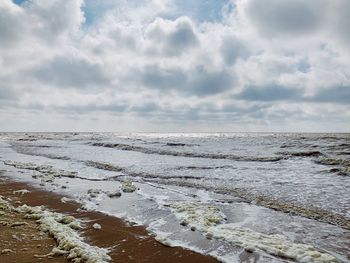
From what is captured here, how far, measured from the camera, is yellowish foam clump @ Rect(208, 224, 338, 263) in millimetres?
5973

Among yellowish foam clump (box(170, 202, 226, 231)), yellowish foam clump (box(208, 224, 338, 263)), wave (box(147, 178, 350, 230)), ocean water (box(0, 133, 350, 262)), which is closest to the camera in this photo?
yellowish foam clump (box(208, 224, 338, 263))

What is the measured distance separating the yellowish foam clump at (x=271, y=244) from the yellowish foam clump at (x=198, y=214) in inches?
17.1

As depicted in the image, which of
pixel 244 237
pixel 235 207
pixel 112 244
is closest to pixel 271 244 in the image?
pixel 244 237

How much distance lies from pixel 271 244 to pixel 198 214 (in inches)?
104

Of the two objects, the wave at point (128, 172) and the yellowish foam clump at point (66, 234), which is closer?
the yellowish foam clump at point (66, 234)

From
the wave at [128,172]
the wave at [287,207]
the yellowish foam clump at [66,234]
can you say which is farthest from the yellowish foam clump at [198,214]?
the wave at [128,172]

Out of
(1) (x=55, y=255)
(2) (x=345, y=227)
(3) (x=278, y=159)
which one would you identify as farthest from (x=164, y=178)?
(3) (x=278, y=159)

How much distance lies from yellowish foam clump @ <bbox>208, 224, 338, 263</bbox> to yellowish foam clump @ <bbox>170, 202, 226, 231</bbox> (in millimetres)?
435

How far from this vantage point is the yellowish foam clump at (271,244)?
235 inches

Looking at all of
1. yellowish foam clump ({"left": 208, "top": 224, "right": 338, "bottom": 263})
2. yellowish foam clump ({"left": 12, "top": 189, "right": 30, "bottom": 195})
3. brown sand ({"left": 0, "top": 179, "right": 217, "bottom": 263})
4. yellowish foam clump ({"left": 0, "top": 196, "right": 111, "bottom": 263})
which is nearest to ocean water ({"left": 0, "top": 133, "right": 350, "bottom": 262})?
yellowish foam clump ({"left": 208, "top": 224, "right": 338, "bottom": 263})

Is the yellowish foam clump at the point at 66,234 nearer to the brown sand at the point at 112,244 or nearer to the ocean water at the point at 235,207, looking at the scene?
the brown sand at the point at 112,244

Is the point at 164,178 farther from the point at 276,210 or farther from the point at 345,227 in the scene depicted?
the point at 345,227

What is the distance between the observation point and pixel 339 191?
12461 mm

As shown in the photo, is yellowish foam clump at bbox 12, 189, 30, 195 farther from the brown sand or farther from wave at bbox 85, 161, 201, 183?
wave at bbox 85, 161, 201, 183
